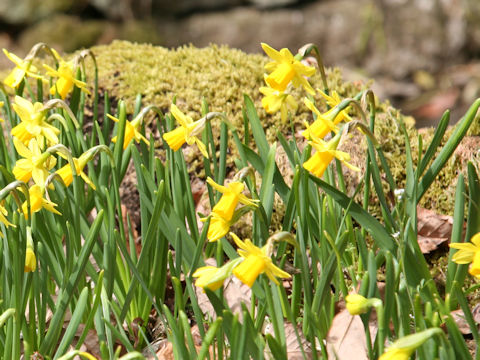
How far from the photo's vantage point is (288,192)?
170 centimetres

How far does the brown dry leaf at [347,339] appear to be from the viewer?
148 centimetres

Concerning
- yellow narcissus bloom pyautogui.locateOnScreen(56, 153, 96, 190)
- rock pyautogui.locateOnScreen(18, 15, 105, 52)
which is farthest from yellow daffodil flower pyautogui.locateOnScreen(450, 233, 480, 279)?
rock pyautogui.locateOnScreen(18, 15, 105, 52)

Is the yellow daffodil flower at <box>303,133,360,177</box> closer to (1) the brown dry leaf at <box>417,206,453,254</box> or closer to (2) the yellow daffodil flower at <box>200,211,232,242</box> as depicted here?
(2) the yellow daffodil flower at <box>200,211,232,242</box>

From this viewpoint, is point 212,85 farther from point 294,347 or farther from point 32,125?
point 294,347

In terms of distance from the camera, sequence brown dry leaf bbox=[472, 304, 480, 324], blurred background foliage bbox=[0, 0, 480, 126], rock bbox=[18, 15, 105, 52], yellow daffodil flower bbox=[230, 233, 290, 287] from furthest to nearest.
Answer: blurred background foliage bbox=[0, 0, 480, 126] → rock bbox=[18, 15, 105, 52] → brown dry leaf bbox=[472, 304, 480, 324] → yellow daffodil flower bbox=[230, 233, 290, 287]

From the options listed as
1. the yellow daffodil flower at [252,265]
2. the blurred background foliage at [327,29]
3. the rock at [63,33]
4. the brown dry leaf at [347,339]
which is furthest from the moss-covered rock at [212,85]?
the blurred background foliage at [327,29]

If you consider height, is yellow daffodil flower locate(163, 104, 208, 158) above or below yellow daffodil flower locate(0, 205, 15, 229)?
above

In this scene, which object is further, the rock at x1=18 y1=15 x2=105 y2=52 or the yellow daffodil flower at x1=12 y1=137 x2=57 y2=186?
the rock at x1=18 y1=15 x2=105 y2=52

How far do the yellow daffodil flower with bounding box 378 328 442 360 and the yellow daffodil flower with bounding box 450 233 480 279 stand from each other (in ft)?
0.63

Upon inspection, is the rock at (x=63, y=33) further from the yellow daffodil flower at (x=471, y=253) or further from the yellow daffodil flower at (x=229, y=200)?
the yellow daffodil flower at (x=471, y=253)

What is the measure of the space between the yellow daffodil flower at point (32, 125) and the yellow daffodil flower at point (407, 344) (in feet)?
3.42

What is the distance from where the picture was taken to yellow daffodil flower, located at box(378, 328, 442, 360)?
3.42ft

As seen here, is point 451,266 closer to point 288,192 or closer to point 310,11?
point 288,192

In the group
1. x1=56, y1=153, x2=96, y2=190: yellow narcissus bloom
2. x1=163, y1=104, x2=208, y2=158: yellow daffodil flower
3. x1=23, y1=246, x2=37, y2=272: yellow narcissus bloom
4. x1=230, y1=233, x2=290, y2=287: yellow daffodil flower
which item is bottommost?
x1=23, y1=246, x2=37, y2=272: yellow narcissus bloom
